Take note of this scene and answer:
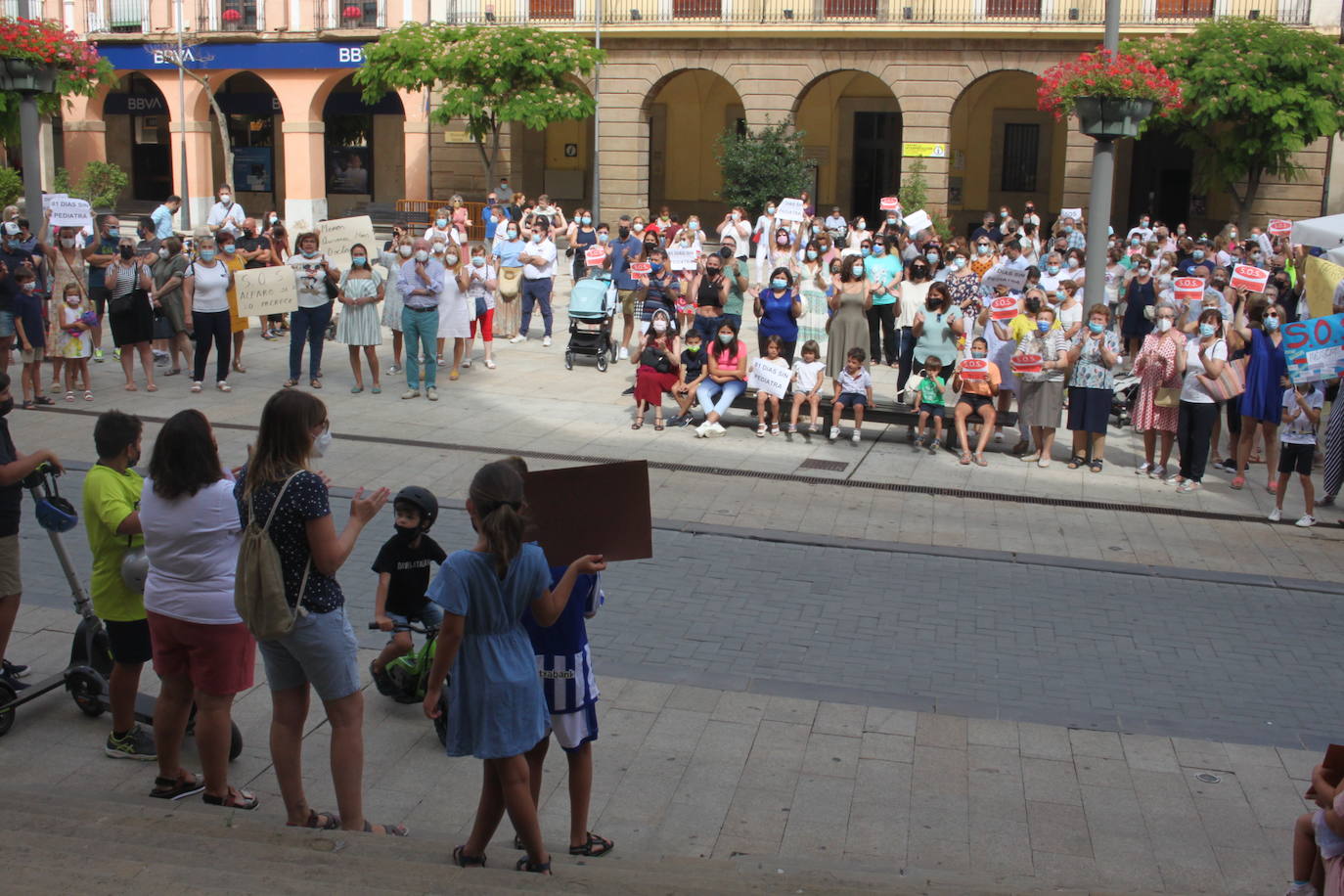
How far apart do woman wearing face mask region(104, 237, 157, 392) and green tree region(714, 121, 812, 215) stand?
19694 millimetres

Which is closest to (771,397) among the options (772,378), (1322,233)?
(772,378)

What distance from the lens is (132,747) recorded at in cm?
630

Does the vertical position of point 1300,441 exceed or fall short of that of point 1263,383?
it falls short

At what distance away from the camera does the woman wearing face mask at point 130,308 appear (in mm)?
15102

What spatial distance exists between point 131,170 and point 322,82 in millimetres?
9284

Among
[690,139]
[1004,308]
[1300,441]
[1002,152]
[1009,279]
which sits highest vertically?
[690,139]

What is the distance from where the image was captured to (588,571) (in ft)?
16.2

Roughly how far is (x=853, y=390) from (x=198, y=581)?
9.37 metres

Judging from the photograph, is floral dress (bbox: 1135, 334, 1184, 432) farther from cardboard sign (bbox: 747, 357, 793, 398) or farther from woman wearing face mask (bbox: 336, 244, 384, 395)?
woman wearing face mask (bbox: 336, 244, 384, 395)

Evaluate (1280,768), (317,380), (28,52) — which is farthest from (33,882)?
(28,52)

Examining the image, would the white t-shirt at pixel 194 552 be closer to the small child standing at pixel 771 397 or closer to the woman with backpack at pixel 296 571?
the woman with backpack at pixel 296 571

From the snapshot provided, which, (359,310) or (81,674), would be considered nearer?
(81,674)

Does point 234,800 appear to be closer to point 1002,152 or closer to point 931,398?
point 931,398

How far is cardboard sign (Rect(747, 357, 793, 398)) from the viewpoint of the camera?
1407 centimetres
